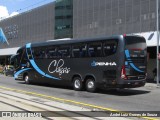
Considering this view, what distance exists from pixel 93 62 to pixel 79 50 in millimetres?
1565

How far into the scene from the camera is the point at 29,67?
2686cm

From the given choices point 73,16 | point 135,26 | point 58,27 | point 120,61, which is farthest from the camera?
point 58,27

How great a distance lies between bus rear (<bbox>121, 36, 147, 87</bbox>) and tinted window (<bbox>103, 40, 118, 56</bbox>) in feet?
2.09

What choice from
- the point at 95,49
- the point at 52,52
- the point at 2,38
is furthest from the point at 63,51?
the point at 2,38

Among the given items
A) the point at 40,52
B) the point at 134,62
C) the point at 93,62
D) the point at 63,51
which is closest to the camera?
the point at 134,62

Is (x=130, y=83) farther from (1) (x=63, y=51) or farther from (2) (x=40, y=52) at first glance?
(2) (x=40, y=52)

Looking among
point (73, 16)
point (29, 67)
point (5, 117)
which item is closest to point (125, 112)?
point (5, 117)

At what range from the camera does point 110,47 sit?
1894 cm

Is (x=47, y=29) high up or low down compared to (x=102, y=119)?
up

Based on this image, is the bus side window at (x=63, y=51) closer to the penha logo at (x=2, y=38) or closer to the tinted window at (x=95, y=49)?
the tinted window at (x=95, y=49)

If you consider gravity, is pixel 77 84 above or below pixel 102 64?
below

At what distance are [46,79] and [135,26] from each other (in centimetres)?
1626

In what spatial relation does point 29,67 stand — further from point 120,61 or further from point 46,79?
point 120,61

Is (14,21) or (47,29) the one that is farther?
(14,21)
